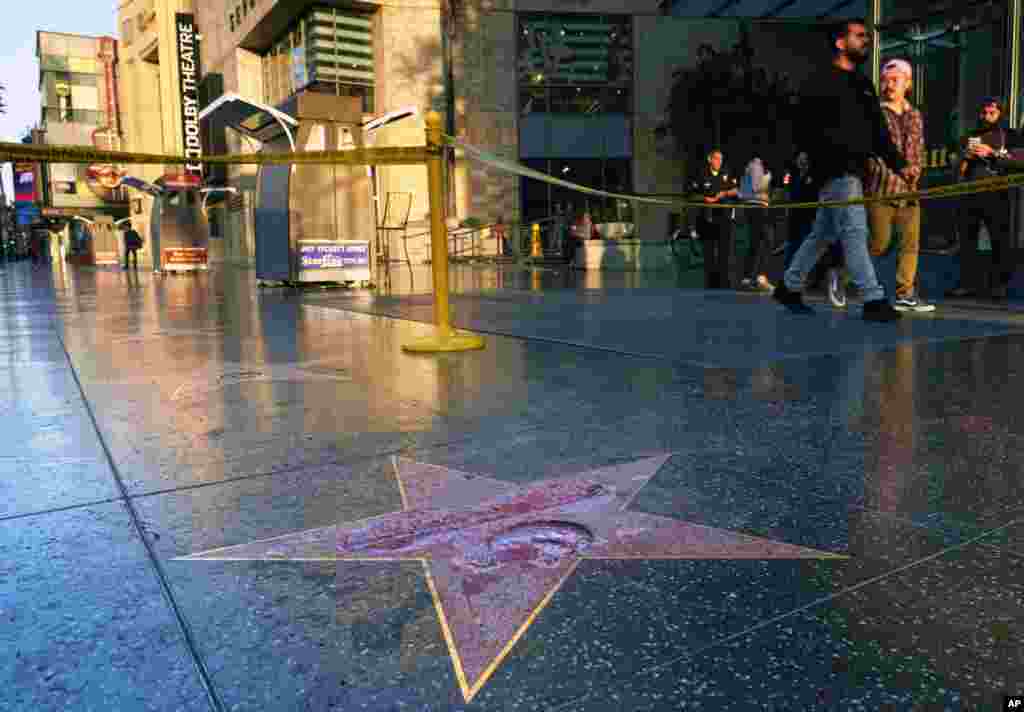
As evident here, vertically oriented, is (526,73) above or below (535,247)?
above

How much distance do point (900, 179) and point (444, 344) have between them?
13.0ft

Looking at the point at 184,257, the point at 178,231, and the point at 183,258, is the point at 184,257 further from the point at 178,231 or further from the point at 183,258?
the point at 178,231

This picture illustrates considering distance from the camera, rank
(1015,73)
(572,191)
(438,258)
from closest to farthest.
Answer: (438,258)
(1015,73)
(572,191)

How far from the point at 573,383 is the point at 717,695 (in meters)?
2.89

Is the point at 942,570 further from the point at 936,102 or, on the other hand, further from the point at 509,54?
the point at 509,54

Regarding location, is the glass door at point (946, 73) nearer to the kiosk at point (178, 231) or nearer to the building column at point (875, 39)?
the building column at point (875, 39)

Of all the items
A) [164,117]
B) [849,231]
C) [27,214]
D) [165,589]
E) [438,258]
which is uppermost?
[164,117]

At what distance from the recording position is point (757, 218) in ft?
32.9

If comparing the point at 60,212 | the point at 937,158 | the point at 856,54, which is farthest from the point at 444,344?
the point at 60,212

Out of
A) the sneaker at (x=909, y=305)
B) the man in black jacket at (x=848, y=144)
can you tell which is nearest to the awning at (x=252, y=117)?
the man in black jacket at (x=848, y=144)

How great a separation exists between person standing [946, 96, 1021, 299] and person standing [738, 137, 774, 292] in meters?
2.23

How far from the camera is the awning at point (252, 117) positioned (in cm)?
1330

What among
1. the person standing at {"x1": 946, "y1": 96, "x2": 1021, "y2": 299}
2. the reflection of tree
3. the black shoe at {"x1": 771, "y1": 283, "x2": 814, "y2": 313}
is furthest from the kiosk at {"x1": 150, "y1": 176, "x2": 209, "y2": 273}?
the person standing at {"x1": 946, "y1": 96, "x2": 1021, "y2": 299}

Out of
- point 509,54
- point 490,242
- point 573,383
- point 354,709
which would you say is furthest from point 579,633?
point 509,54
